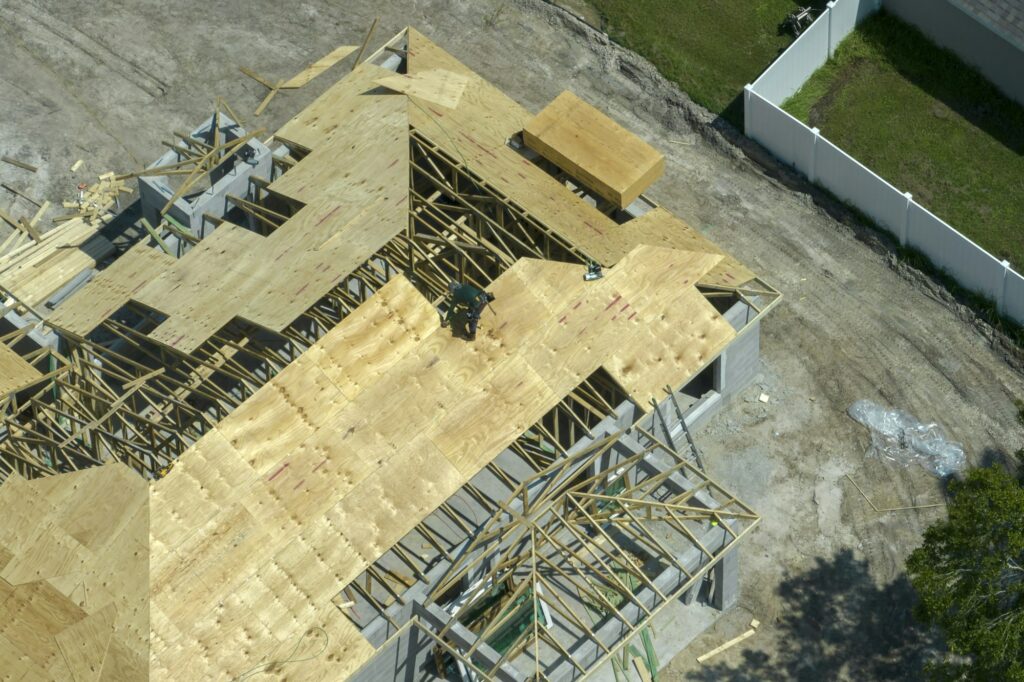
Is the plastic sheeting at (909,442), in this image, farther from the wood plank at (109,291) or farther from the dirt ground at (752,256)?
the wood plank at (109,291)

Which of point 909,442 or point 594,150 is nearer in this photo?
point 594,150

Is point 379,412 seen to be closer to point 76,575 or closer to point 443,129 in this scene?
point 76,575

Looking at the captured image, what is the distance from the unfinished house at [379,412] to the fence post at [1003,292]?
7037 mm

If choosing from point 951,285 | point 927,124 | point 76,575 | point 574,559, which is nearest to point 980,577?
point 574,559

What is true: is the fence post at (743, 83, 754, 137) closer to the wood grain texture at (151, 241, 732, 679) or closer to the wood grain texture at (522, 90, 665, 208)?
the wood grain texture at (522, 90, 665, 208)

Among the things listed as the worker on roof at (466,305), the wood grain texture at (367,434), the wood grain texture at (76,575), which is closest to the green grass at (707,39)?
the wood grain texture at (367,434)

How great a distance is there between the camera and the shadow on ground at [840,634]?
39.0m

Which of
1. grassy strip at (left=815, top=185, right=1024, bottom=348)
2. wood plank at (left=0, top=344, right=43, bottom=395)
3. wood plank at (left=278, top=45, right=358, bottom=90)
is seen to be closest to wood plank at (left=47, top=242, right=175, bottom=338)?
Result: wood plank at (left=0, top=344, right=43, bottom=395)

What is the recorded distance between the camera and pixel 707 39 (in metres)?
50.9

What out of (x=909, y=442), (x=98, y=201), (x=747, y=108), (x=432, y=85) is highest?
(x=98, y=201)

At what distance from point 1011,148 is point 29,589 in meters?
30.4

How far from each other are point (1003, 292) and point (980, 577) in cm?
1206

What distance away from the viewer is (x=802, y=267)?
45938 mm

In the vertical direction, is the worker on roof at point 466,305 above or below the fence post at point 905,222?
above
